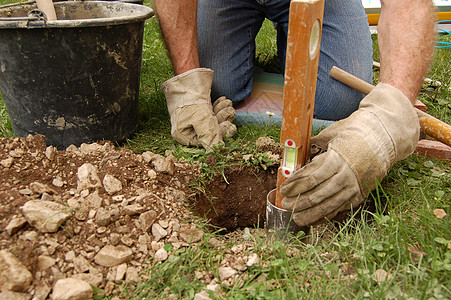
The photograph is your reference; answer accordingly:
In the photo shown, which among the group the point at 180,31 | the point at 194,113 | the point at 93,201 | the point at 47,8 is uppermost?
the point at 47,8

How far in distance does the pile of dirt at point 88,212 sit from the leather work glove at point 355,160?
0.43 meters

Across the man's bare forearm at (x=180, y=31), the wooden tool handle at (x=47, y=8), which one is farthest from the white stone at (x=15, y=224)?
the man's bare forearm at (x=180, y=31)

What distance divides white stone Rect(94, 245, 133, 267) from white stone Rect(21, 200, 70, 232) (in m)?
0.18

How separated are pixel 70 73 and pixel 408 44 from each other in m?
1.56

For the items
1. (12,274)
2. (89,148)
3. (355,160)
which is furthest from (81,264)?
(355,160)

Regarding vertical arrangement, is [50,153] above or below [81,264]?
above

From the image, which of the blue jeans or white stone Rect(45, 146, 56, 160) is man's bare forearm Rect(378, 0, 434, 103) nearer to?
the blue jeans

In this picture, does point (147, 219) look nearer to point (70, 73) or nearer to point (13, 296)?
point (13, 296)

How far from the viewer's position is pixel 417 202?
1.57m

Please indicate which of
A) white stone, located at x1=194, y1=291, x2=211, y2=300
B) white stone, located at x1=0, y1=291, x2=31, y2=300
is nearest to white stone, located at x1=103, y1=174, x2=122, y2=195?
white stone, located at x1=0, y1=291, x2=31, y2=300

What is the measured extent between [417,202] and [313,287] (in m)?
0.74

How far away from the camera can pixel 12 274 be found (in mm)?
1079

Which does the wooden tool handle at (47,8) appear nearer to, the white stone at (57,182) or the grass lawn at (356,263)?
the white stone at (57,182)

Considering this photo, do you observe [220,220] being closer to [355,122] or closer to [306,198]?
[306,198]
